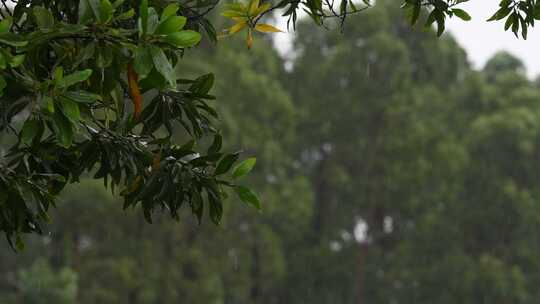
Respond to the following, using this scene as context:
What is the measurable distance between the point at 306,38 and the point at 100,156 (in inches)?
803

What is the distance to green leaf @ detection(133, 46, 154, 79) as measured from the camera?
2318 mm

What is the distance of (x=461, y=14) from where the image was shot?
338 centimetres

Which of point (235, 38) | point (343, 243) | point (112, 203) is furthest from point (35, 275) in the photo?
point (343, 243)

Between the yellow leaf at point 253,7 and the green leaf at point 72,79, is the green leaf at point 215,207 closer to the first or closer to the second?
the yellow leaf at point 253,7

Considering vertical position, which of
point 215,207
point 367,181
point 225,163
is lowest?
point 367,181

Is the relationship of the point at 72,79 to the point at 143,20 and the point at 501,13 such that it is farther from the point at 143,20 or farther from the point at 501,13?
the point at 501,13

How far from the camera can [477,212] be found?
2175cm

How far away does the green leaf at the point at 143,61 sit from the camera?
2.32m

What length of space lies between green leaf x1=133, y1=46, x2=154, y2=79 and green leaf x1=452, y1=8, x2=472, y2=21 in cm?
135

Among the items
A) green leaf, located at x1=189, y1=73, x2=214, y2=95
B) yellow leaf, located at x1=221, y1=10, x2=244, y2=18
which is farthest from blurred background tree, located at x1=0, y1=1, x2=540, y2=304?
green leaf, located at x1=189, y1=73, x2=214, y2=95

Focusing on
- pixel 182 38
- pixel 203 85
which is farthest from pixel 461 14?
pixel 182 38

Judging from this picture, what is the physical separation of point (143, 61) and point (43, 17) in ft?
1.00

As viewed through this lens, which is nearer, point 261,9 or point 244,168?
point 244,168

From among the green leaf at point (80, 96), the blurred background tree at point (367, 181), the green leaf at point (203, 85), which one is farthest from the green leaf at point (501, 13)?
the blurred background tree at point (367, 181)
